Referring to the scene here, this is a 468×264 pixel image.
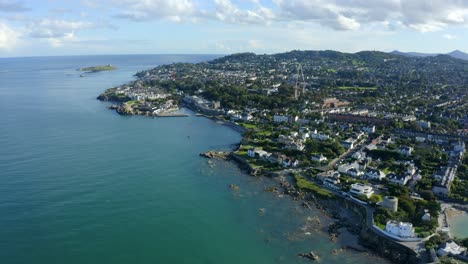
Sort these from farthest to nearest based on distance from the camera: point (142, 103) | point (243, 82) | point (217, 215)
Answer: point (243, 82), point (142, 103), point (217, 215)

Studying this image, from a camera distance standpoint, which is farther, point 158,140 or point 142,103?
point 142,103

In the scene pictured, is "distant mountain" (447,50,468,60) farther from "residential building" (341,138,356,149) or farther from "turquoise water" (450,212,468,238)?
"turquoise water" (450,212,468,238)

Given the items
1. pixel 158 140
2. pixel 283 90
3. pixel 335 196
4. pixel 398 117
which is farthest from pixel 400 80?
pixel 335 196

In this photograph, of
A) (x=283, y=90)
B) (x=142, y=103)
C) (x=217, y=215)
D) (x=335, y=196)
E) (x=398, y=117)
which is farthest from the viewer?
(x=283, y=90)

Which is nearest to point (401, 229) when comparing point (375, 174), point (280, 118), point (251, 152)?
point (375, 174)

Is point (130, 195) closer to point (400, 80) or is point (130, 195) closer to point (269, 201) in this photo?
point (269, 201)

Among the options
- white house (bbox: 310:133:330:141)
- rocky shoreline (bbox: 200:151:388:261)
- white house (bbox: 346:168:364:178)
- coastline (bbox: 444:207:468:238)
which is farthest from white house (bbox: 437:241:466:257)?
white house (bbox: 310:133:330:141)

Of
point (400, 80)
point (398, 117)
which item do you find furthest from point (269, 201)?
point (400, 80)
